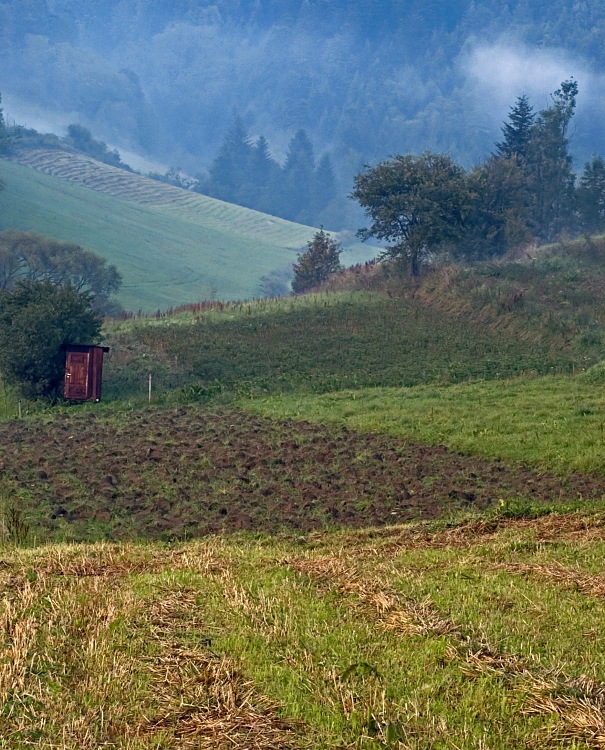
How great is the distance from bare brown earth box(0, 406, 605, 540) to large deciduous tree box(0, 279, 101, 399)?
8699 mm

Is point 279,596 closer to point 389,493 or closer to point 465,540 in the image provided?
point 465,540

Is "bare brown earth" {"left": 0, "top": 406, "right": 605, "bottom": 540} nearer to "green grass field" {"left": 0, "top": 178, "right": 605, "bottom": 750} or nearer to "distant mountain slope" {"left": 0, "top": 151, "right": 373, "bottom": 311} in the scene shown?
"green grass field" {"left": 0, "top": 178, "right": 605, "bottom": 750}

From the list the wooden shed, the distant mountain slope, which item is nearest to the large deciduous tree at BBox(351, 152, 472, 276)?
the wooden shed

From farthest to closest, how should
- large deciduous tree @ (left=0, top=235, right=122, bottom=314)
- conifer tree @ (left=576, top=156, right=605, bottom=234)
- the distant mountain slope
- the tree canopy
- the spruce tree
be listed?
1. the distant mountain slope
2. the spruce tree
3. conifer tree @ (left=576, top=156, right=605, bottom=234)
4. large deciduous tree @ (left=0, top=235, right=122, bottom=314)
5. the tree canopy

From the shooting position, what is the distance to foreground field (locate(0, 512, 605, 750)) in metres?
6.49

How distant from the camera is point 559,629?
8.78 metres

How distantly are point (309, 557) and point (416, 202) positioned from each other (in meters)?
52.2

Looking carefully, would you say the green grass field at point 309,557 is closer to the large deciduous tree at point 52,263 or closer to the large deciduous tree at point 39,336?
the large deciduous tree at point 39,336

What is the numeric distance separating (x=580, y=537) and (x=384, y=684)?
7460mm

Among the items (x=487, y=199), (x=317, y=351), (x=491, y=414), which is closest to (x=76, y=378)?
(x=317, y=351)

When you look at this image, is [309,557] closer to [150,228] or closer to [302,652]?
[302,652]

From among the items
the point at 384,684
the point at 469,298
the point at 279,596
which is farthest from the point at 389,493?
the point at 469,298

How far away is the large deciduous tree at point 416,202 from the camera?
205 feet

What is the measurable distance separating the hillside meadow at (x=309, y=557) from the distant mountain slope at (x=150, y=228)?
7226 centimetres
